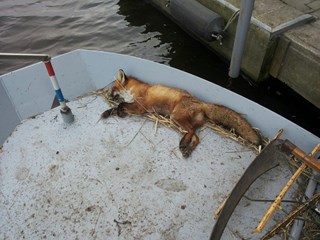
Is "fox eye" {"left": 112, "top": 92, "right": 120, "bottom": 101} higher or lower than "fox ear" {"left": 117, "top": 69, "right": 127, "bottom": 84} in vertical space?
lower

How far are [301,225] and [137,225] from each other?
1.42 m

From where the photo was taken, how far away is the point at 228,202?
107 inches

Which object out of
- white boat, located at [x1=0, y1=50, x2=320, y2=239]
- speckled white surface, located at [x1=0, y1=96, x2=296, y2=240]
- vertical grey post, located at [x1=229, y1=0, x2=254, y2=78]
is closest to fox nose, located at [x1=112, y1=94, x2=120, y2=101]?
white boat, located at [x1=0, y1=50, x2=320, y2=239]

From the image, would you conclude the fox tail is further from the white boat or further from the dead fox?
the white boat

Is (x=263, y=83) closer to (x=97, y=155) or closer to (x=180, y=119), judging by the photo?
(x=180, y=119)

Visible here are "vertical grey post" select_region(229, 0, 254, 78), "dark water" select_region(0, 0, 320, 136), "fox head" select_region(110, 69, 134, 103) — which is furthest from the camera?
"dark water" select_region(0, 0, 320, 136)

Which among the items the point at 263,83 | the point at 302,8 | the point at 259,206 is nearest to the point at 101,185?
the point at 259,206

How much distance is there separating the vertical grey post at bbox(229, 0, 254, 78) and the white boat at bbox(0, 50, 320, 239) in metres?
1.37

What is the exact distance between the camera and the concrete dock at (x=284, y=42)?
4508mm

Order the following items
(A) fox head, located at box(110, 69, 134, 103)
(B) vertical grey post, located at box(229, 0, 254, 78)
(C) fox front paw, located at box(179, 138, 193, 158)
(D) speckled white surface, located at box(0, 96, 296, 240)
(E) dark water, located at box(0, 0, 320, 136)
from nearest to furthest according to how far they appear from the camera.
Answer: (D) speckled white surface, located at box(0, 96, 296, 240) < (C) fox front paw, located at box(179, 138, 193, 158) < (A) fox head, located at box(110, 69, 134, 103) < (B) vertical grey post, located at box(229, 0, 254, 78) < (E) dark water, located at box(0, 0, 320, 136)

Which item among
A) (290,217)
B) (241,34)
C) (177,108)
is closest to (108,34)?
(241,34)

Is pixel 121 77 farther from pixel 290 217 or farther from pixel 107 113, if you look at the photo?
pixel 290 217

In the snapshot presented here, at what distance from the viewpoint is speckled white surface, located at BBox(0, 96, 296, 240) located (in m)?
2.92

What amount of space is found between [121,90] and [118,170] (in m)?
1.15
